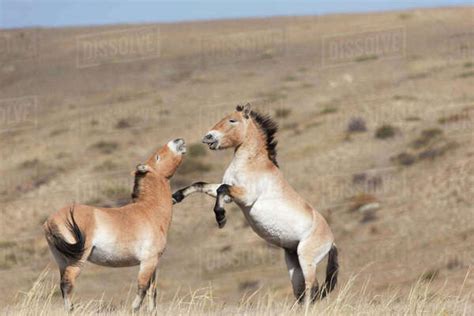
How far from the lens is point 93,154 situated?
48000 millimetres

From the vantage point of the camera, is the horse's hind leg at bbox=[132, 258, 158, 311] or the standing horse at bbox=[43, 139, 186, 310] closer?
the standing horse at bbox=[43, 139, 186, 310]

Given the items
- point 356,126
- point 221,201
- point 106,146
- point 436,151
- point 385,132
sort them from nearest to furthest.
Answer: point 221,201, point 436,151, point 385,132, point 356,126, point 106,146

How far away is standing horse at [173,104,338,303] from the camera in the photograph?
11.8 meters

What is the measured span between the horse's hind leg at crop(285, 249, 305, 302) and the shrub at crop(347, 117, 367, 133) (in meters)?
33.5

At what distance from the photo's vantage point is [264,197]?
1180cm

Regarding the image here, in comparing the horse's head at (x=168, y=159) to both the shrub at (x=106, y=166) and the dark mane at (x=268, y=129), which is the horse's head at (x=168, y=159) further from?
the shrub at (x=106, y=166)

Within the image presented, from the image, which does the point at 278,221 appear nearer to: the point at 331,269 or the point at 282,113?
the point at 331,269

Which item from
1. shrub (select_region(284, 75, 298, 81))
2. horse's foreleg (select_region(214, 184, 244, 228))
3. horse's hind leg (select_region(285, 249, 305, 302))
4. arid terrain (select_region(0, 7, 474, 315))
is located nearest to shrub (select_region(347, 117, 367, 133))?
arid terrain (select_region(0, 7, 474, 315))

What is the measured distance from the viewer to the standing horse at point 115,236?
1068 centimetres

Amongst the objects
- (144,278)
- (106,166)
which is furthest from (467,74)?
(144,278)

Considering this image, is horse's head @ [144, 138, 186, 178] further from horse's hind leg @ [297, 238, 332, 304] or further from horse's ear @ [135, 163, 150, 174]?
horse's hind leg @ [297, 238, 332, 304]

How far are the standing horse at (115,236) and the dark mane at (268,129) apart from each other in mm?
1285

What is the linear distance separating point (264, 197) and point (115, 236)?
1.78 metres

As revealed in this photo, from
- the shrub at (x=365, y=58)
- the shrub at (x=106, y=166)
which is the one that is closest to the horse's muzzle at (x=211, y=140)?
the shrub at (x=106, y=166)
